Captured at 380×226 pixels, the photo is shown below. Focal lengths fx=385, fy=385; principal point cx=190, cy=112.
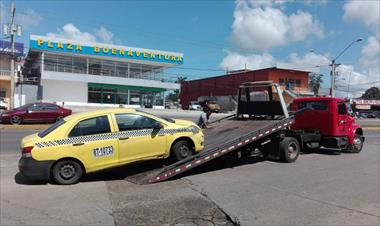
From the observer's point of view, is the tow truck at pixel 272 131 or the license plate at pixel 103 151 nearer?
the license plate at pixel 103 151

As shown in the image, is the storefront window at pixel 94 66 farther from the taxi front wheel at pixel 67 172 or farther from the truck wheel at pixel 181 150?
the taxi front wheel at pixel 67 172

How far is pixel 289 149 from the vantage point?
1216cm

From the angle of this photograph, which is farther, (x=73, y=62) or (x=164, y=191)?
(x=73, y=62)

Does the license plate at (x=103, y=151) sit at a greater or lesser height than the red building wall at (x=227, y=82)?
lesser

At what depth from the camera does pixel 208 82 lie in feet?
281

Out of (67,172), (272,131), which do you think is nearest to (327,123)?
(272,131)

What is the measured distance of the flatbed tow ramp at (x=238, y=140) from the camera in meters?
8.91

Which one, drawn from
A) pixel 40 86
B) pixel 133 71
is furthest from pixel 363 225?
pixel 133 71

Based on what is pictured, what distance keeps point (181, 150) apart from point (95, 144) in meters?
2.15

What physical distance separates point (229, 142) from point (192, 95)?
83.1 m

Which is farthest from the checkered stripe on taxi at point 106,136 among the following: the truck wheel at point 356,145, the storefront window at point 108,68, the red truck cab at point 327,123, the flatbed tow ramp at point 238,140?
the storefront window at point 108,68

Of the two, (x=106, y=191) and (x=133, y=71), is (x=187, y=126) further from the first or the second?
(x=133, y=71)

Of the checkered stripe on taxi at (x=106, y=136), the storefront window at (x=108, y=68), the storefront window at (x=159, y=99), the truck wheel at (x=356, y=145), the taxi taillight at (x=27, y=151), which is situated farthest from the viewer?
the storefront window at (x=159, y=99)

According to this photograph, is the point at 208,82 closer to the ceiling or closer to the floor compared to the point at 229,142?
closer to the ceiling
